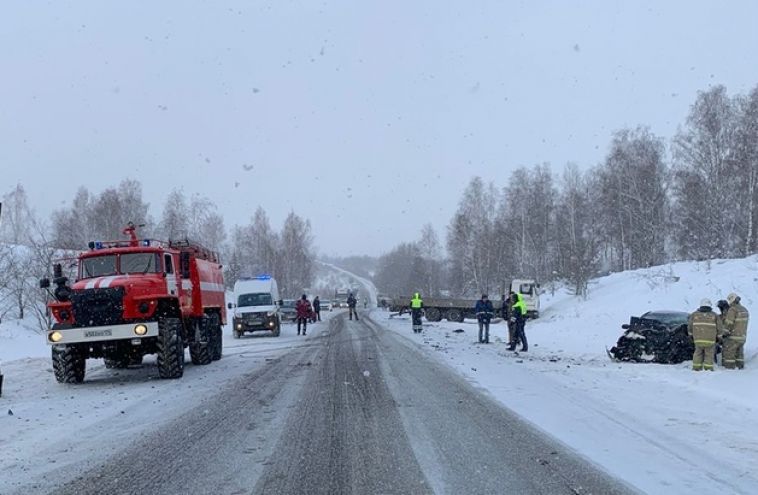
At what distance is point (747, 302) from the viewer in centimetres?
1934

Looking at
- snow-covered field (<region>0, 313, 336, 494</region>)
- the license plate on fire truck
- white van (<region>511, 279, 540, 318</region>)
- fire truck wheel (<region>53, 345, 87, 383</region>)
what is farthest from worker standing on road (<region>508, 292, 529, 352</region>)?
white van (<region>511, 279, 540, 318</region>)

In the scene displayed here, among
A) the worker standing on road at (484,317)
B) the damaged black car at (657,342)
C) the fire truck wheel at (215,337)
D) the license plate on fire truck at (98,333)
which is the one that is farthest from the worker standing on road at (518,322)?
the license plate on fire truck at (98,333)

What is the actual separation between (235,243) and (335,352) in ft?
296

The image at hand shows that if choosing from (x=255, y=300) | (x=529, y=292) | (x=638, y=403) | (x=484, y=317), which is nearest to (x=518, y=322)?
(x=484, y=317)

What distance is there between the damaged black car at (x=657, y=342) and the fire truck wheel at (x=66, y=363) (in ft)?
40.8

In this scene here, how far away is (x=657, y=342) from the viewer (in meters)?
15.9

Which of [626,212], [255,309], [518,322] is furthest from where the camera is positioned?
[626,212]

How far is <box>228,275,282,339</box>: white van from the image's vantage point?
30.0m

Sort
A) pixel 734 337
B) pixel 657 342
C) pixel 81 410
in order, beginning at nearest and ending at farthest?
1. pixel 81 410
2. pixel 734 337
3. pixel 657 342

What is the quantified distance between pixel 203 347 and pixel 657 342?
11277 millimetres

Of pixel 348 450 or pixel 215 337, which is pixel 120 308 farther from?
pixel 348 450

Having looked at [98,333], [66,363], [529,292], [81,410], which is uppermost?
[529,292]

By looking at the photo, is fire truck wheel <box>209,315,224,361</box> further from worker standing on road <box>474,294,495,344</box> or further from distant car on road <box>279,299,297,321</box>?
distant car on road <box>279,299,297,321</box>

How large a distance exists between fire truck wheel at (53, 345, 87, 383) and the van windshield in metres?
17.2
